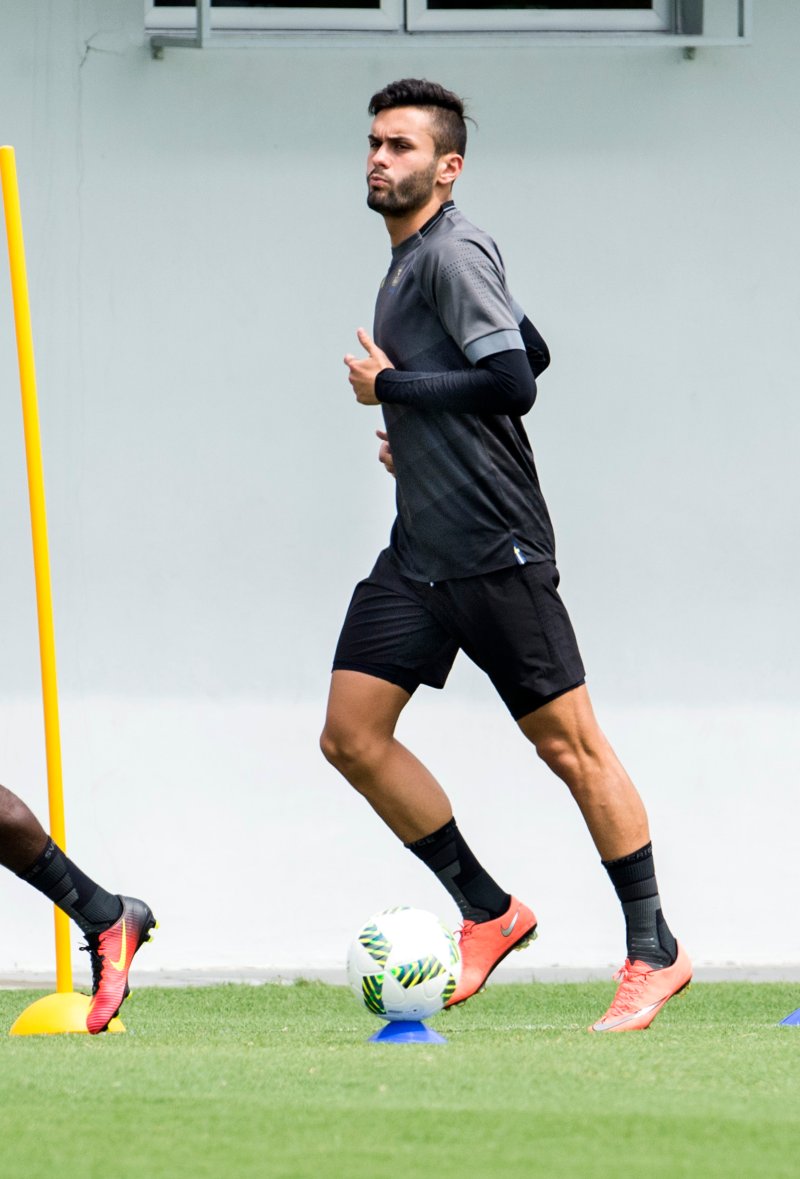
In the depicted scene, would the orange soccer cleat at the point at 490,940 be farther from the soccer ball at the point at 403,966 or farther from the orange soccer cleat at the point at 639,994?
the soccer ball at the point at 403,966

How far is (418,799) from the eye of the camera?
4.05m

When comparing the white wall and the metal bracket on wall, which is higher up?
the metal bracket on wall

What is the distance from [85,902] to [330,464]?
2149mm

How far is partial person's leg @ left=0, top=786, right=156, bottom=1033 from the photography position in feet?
12.8

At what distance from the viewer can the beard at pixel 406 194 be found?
13.2 feet

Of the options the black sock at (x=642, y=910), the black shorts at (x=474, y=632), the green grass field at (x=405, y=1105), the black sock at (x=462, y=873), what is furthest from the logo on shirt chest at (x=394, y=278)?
the green grass field at (x=405, y=1105)

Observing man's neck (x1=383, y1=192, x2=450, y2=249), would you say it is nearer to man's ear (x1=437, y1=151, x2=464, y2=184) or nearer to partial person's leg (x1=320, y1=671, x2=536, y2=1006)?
man's ear (x1=437, y1=151, x2=464, y2=184)

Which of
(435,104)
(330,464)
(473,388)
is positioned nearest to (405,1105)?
(473,388)

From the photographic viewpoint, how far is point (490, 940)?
13.3 ft

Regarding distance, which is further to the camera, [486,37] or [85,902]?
[486,37]

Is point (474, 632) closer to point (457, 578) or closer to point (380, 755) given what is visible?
point (457, 578)

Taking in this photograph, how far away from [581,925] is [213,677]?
1422 millimetres

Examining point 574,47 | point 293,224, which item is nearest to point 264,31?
point 293,224

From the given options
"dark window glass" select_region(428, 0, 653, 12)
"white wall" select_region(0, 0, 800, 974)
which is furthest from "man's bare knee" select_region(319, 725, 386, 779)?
"dark window glass" select_region(428, 0, 653, 12)
